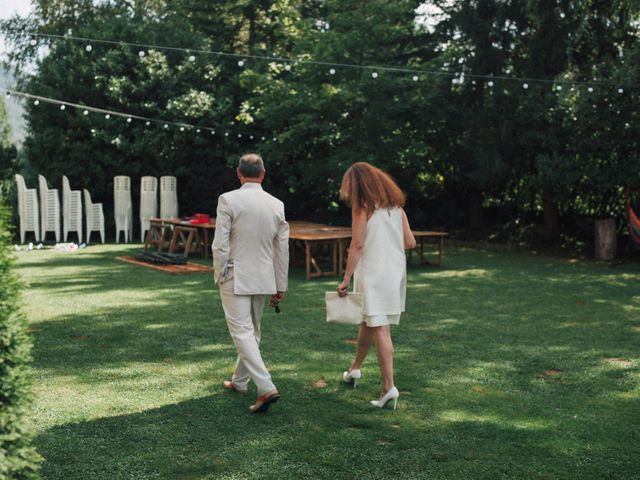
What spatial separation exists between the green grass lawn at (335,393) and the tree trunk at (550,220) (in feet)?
28.7

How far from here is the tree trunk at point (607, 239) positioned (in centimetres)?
1598

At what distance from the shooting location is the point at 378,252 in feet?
16.4

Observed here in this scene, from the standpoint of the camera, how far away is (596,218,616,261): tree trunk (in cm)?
1598

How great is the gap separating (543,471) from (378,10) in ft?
51.5

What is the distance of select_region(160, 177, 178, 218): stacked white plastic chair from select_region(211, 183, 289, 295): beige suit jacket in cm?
1589

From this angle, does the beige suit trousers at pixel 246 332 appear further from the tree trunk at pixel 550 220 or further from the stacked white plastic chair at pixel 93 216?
the stacked white plastic chair at pixel 93 216

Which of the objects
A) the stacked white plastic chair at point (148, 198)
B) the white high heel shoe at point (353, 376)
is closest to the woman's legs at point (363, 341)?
the white high heel shoe at point (353, 376)

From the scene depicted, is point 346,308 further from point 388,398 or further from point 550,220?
point 550,220

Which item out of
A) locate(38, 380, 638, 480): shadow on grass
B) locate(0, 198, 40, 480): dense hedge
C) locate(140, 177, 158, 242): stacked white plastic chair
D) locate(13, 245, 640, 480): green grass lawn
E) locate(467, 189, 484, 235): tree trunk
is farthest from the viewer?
locate(467, 189, 484, 235): tree trunk

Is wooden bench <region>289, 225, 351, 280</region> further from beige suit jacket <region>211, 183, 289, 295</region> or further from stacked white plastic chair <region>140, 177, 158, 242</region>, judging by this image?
stacked white plastic chair <region>140, 177, 158, 242</region>

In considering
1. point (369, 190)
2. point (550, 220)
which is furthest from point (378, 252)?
point (550, 220)

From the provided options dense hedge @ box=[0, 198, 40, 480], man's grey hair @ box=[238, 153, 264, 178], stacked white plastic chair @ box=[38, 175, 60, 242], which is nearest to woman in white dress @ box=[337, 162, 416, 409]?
man's grey hair @ box=[238, 153, 264, 178]

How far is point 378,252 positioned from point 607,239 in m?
12.5

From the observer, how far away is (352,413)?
480 cm
